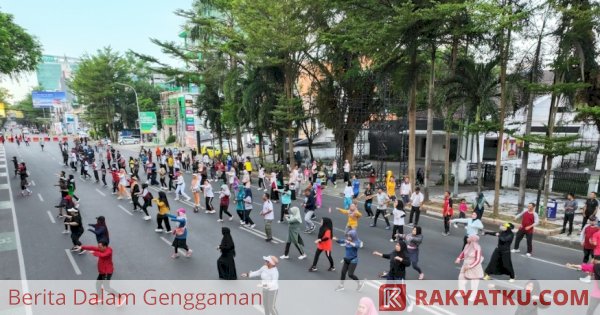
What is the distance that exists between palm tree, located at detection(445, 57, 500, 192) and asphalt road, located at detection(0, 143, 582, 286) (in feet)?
18.2

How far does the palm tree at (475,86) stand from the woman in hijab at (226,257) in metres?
12.0

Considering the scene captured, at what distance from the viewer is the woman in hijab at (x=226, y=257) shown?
8008 mm

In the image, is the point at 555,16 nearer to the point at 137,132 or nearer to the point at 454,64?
the point at 454,64

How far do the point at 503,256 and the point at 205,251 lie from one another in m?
7.97

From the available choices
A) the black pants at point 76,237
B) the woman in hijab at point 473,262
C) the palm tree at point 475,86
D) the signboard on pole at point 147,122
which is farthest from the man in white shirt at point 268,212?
the signboard on pole at point 147,122

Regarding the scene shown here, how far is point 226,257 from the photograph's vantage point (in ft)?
27.1

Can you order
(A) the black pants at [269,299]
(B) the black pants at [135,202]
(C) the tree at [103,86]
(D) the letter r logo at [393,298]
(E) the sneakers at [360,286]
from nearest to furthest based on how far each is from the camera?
1. (A) the black pants at [269,299]
2. (D) the letter r logo at [393,298]
3. (E) the sneakers at [360,286]
4. (B) the black pants at [135,202]
5. (C) the tree at [103,86]

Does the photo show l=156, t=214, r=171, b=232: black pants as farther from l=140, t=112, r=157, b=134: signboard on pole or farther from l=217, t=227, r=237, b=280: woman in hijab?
l=140, t=112, r=157, b=134: signboard on pole

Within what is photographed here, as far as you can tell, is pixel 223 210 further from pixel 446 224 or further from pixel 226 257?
pixel 446 224

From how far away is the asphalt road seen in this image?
9734mm

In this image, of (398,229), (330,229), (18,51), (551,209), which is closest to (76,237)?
(330,229)

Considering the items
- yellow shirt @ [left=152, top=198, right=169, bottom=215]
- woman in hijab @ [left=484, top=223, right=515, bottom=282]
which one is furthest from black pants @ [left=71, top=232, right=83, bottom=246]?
woman in hijab @ [left=484, top=223, right=515, bottom=282]

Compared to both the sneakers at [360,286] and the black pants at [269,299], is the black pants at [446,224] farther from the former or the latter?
the black pants at [269,299]

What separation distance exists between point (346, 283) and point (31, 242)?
10.6m
